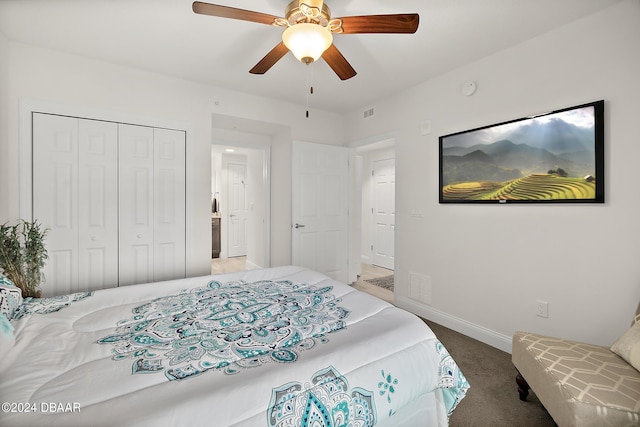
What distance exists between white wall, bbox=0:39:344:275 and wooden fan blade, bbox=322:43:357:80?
173 cm

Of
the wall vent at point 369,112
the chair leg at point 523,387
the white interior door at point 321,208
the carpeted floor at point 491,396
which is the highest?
the wall vent at point 369,112

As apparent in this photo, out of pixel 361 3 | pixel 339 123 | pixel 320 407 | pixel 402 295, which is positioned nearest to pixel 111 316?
pixel 320 407

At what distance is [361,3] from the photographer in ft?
6.36

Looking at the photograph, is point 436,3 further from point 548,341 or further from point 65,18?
point 65,18

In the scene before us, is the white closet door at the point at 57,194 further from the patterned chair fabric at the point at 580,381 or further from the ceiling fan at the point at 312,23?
the patterned chair fabric at the point at 580,381

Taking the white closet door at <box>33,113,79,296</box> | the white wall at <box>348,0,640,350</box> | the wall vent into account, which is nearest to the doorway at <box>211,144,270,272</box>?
the wall vent

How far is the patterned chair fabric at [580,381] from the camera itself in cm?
126

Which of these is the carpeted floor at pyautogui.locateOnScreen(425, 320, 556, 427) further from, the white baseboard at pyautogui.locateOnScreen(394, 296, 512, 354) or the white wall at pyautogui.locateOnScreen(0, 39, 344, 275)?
the white wall at pyautogui.locateOnScreen(0, 39, 344, 275)

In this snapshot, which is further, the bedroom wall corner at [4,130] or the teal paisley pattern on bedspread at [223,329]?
the bedroom wall corner at [4,130]

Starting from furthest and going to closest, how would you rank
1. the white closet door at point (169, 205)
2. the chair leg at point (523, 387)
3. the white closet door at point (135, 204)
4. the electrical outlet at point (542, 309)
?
the white closet door at point (169, 205) < the white closet door at point (135, 204) < the electrical outlet at point (542, 309) < the chair leg at point (523, 387)

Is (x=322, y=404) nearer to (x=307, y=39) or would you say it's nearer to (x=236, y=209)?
(x=307, y=39)

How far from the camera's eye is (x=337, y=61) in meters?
2.04

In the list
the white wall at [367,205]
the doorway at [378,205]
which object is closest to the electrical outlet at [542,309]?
the doorway at [378,205]

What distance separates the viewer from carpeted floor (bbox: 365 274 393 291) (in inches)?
175
